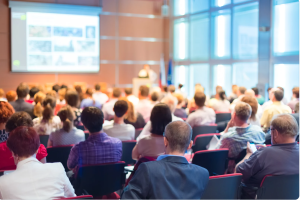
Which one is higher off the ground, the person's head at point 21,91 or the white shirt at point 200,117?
the person's head at point 21,91

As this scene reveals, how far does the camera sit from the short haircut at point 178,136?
2061 millimetres

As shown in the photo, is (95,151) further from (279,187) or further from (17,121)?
(279,187)

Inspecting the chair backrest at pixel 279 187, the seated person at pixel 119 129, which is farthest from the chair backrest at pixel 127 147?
the chair backrest at pixel 279 187

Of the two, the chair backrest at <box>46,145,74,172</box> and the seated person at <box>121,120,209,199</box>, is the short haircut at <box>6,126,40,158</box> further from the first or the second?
the chair backrest at <box>46,145,74,172</box>

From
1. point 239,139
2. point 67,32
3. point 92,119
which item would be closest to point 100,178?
point 92,119

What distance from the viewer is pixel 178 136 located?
207 cm

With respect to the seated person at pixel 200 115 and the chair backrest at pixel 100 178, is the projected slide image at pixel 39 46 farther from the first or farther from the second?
the chair backrest at pixel 100 178

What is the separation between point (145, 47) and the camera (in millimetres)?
13461

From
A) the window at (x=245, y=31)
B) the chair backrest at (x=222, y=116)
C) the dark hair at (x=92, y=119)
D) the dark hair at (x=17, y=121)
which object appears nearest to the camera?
the dark hair at (x=17, y=121)

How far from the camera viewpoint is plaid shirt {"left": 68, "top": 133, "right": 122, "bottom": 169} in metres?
3.16

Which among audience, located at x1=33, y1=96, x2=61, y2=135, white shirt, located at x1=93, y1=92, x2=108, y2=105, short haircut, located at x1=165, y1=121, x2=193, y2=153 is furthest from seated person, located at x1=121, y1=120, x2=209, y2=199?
white shirt, located at x1=93, y1=92, x2=108, y2=105

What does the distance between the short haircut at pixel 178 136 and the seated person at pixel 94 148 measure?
1.29 metres

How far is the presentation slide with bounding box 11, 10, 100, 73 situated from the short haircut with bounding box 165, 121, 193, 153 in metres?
10.1

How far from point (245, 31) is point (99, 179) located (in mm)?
8847
